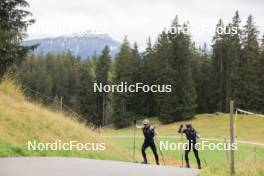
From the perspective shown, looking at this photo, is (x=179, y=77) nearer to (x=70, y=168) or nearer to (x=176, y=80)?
(x=176, y=80)

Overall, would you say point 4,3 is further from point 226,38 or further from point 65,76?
point 65,76

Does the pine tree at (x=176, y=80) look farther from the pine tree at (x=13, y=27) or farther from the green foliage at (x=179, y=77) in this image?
the pine tree at (x=13, y=27)

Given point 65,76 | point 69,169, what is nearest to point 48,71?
point 65,76

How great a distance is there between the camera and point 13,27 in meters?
22.6

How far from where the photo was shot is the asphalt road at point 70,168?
12336 mm

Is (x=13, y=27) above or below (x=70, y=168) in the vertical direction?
above

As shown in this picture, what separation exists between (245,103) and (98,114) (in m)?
27.5

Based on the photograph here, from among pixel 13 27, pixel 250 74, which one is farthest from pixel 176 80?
pixel 13 27

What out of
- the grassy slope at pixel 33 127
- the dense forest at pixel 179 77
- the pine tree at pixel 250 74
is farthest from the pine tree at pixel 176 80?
the grassy slope at pixel 33 127

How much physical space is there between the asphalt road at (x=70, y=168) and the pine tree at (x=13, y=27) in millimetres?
7759
